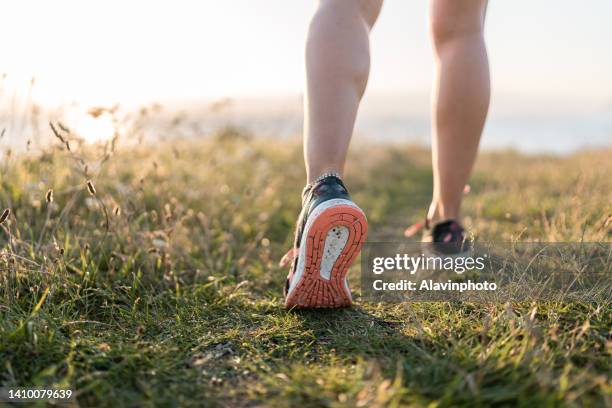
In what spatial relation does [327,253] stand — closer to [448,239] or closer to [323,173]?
[323,173]

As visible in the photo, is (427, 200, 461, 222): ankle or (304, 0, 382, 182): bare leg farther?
(427, 200, 461, 222): ankle

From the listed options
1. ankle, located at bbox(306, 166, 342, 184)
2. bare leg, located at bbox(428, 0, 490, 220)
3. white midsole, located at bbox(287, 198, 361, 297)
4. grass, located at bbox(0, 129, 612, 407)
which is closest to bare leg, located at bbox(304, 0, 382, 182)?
ankle, located at bbox(306, 166, 342, 184)

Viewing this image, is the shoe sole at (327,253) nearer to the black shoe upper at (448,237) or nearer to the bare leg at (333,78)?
the bare leg at (333,78)

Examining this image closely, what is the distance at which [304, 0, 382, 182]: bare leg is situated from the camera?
59.6 inches

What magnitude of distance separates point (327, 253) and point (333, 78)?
1.62 feet

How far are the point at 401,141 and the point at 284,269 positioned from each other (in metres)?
6.11

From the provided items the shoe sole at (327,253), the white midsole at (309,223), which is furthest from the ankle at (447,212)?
the white midsole at (309,223)

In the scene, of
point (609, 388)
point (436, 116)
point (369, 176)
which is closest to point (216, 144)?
point (369, 176)

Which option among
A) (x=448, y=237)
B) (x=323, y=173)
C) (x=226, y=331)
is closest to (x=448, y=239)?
(x=448, y=237)

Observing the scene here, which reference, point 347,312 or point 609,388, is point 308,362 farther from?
point 609,388

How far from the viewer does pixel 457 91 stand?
1.85 meters

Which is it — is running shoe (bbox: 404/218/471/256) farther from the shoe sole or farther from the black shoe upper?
the shoe sole

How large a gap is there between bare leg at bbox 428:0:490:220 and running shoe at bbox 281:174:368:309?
0.63 meters

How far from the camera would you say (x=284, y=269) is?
219 cm
